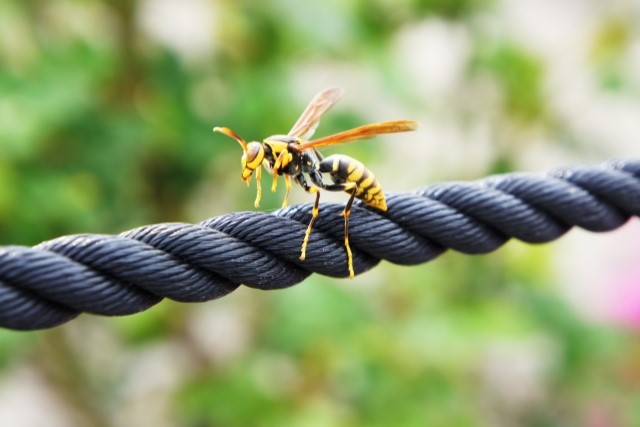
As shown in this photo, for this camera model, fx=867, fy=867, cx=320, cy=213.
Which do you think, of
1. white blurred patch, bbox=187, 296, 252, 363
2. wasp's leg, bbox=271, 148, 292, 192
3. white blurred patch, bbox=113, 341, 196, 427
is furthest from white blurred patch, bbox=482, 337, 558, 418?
wasp's leg, bbox=271, 148, 292, 192

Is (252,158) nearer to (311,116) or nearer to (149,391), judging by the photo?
(311,116)

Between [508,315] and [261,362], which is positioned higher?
[508,315]

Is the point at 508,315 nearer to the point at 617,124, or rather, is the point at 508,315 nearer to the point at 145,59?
the point at 145,59

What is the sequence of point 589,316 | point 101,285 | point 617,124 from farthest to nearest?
point 617,124
point 589,316
point 101,285

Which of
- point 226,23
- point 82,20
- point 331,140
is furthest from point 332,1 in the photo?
point 331,140

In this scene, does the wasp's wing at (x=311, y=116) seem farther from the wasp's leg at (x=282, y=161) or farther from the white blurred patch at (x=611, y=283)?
the white blurred patch at (x=611, y=283)

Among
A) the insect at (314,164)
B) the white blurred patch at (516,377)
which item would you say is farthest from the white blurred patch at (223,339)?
the insect at (314,164)

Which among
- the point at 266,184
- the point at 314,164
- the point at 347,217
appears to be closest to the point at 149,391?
the point at 266,184
